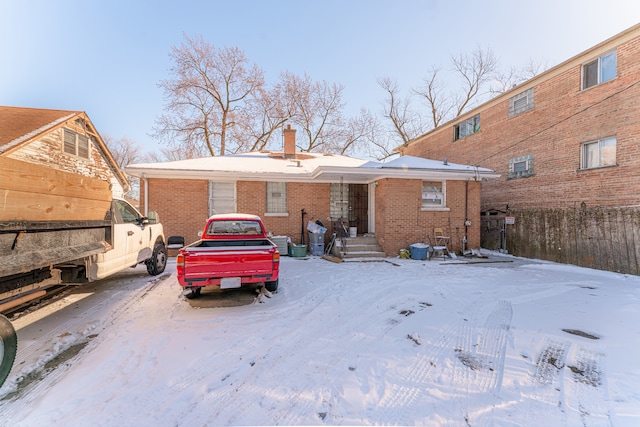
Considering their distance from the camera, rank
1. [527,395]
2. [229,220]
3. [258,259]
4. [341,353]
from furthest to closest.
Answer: [229,220], [258,259], [341,353], [527,395]

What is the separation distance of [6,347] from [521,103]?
58.4 feet

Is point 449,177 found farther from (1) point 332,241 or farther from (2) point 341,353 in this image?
(2) point 341,353

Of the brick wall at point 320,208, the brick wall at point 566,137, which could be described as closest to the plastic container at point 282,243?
the brick wall at point 320,208

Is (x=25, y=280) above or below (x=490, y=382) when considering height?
above

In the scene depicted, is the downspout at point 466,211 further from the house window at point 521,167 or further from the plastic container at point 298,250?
the plastic container at point 298,250

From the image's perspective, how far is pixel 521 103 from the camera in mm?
13336

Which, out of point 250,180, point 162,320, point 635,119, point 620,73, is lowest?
point 162,320

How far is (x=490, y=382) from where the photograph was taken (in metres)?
2.79

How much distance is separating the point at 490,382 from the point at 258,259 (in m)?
3.67

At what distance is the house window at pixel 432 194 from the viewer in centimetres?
1104

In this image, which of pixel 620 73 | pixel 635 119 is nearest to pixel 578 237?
pixel 635 119

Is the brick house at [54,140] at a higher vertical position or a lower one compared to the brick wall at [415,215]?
higher

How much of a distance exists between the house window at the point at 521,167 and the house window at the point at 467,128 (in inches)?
135

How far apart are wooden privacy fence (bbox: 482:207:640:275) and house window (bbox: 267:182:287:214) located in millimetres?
9648
